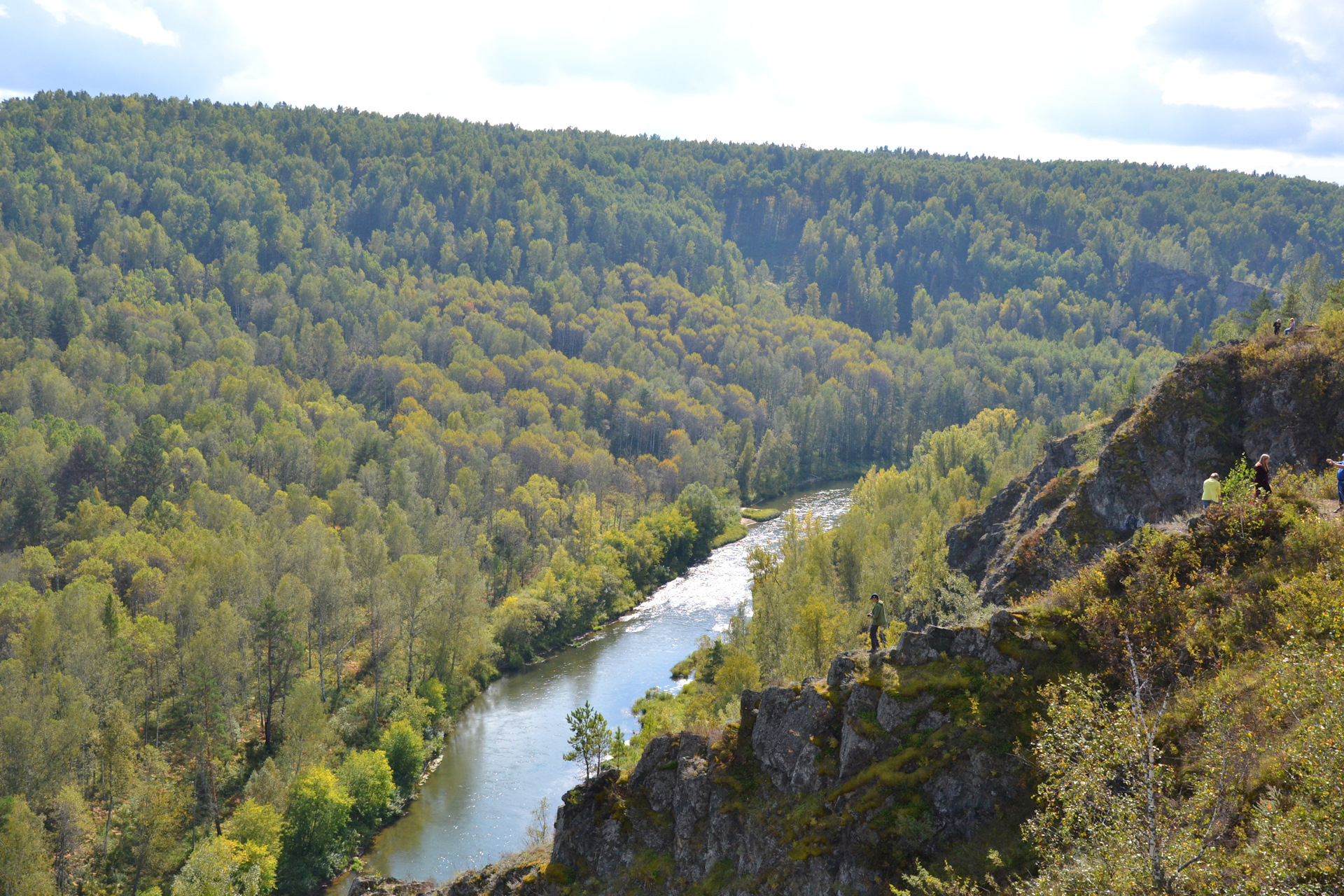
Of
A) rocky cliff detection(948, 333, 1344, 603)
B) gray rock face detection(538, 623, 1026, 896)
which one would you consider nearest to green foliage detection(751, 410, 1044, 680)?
rocky cliff detection(948, 333, 1344, 603)

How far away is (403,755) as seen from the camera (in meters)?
51.9

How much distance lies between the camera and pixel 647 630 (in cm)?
7400

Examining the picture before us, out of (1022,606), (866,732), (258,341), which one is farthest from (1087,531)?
(258,341)

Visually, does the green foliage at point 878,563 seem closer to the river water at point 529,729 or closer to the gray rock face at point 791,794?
the river water at point 529,729

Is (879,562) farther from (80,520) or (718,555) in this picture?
(80,520)

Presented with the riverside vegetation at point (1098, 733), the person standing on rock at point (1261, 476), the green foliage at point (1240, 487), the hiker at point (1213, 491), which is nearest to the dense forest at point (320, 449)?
the riverside vegetation at point (1098, 733)

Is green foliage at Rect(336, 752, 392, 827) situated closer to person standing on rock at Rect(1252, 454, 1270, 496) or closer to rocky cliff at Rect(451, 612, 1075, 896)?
rocky cliff at Rect(451, 612, 1075, 896)

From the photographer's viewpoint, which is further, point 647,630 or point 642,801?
point 647,630

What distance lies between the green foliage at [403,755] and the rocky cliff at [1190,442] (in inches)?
1270

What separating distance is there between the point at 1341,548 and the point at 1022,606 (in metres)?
7.42

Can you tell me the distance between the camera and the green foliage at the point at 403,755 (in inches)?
2029

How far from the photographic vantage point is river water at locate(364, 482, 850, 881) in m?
46.0

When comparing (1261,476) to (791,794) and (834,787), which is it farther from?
(791,794)

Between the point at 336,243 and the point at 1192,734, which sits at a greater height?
the point at 336,243
